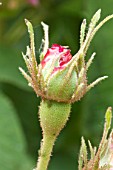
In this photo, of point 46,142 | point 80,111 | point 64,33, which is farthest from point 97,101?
point 46,142

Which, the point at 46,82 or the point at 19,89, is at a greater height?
the point at 19,89

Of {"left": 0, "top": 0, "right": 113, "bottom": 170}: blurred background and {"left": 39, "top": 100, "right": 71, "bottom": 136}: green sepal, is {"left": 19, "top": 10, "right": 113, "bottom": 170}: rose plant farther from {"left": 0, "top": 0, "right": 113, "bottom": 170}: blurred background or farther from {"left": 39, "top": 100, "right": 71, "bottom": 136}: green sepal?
{"left": 0, "top": 0, "right": 113, "bottom": 170}: blurred background

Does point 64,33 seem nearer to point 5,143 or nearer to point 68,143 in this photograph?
point 68,143

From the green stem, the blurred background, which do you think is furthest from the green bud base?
the blurred background

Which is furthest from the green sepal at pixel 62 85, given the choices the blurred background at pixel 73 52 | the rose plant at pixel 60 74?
the blurred background at pixel 73 52

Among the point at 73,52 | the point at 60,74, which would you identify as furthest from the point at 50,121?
the point at 73,52

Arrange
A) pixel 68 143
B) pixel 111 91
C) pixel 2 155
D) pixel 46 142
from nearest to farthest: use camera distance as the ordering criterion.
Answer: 1. pixel 46 142
2. pixel 2 155
3. pixel 111 91
4. pixel 68 143

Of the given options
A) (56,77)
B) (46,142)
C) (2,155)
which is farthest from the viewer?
(2,155)
